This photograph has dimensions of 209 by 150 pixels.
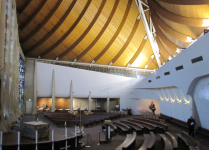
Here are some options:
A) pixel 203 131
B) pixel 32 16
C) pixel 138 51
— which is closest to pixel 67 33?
pixel 32 16

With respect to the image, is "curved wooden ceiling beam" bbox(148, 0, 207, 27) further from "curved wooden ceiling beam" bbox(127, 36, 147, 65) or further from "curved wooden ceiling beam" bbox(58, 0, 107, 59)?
"curved wooden ceiling beam" bbox(127, 36, 147, 65)

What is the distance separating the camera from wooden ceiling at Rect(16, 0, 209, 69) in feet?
58.6

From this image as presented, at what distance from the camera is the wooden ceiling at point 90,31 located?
1786 centimetres

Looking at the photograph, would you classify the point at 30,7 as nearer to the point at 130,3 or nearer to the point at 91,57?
the point at 91,57

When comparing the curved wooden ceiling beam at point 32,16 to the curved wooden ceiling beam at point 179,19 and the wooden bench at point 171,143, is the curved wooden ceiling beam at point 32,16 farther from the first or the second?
the wooden bench at point 171,143

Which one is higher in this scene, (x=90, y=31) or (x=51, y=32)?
(x=90, y=31)

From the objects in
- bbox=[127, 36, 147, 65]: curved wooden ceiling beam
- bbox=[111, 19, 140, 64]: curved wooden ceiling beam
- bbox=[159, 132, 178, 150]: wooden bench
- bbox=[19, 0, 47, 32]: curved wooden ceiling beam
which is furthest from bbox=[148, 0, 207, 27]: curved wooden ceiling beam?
bbox=[19, 0, 47, 32]: curved wooden ceiling beam

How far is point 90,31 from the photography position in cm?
2069

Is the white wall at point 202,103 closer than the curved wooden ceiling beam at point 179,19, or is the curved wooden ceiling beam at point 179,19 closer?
the white wall at point 202,103

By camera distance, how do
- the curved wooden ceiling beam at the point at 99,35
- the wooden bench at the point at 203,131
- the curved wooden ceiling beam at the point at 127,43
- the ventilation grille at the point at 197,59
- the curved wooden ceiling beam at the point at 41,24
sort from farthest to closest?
the curved wooden ceiling beam at the point at 127,43
the curved wooden ceiling beam at the point at 99,35
the curved wooden ceiling beam at the point at 41,24
the wooden bench at the point at 203,131
the ventilation grille at the point at 197,59

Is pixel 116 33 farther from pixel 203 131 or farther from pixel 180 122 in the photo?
pixel 203 131

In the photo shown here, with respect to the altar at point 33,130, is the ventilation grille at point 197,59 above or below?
above

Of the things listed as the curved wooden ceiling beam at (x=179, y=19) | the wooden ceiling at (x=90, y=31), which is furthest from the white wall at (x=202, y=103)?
the wooden ceiling at (x=90, y=31)

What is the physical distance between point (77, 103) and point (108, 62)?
6.50 meters
